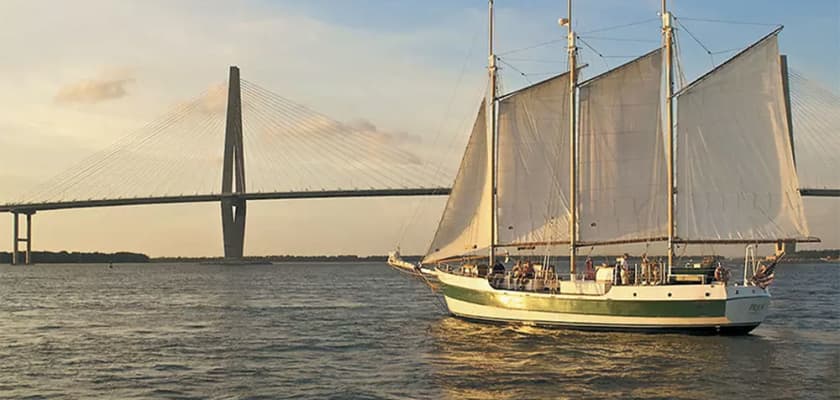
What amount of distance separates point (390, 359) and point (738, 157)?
11182mm

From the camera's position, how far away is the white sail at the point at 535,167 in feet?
92.5

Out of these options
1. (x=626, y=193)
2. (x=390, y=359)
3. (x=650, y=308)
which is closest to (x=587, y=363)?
(x=390, y=359)

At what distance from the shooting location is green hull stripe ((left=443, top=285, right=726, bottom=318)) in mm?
23547

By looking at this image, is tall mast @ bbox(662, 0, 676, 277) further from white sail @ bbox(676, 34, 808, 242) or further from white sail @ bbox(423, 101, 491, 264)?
white sail @ bbox(423, 101, 491, 264)

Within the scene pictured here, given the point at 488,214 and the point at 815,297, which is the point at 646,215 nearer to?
the point at 488,214

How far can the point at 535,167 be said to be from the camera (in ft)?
93.4

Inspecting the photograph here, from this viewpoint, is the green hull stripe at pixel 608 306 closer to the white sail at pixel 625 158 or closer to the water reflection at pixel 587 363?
the water reflection at pixel 587 363

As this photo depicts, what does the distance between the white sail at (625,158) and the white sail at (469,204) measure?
337 cm

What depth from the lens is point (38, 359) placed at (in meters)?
21.3

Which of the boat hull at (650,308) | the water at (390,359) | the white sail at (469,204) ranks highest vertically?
the white sail at (469,204)

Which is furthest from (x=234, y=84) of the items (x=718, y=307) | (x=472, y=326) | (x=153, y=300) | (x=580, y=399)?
(x=580, y=399)

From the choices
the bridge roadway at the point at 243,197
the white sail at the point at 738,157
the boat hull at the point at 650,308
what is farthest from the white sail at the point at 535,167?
the bridge roadway at the point at 243,197

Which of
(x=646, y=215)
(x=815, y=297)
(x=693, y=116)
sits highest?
(x=693, y=116)

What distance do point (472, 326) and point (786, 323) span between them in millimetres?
9964
